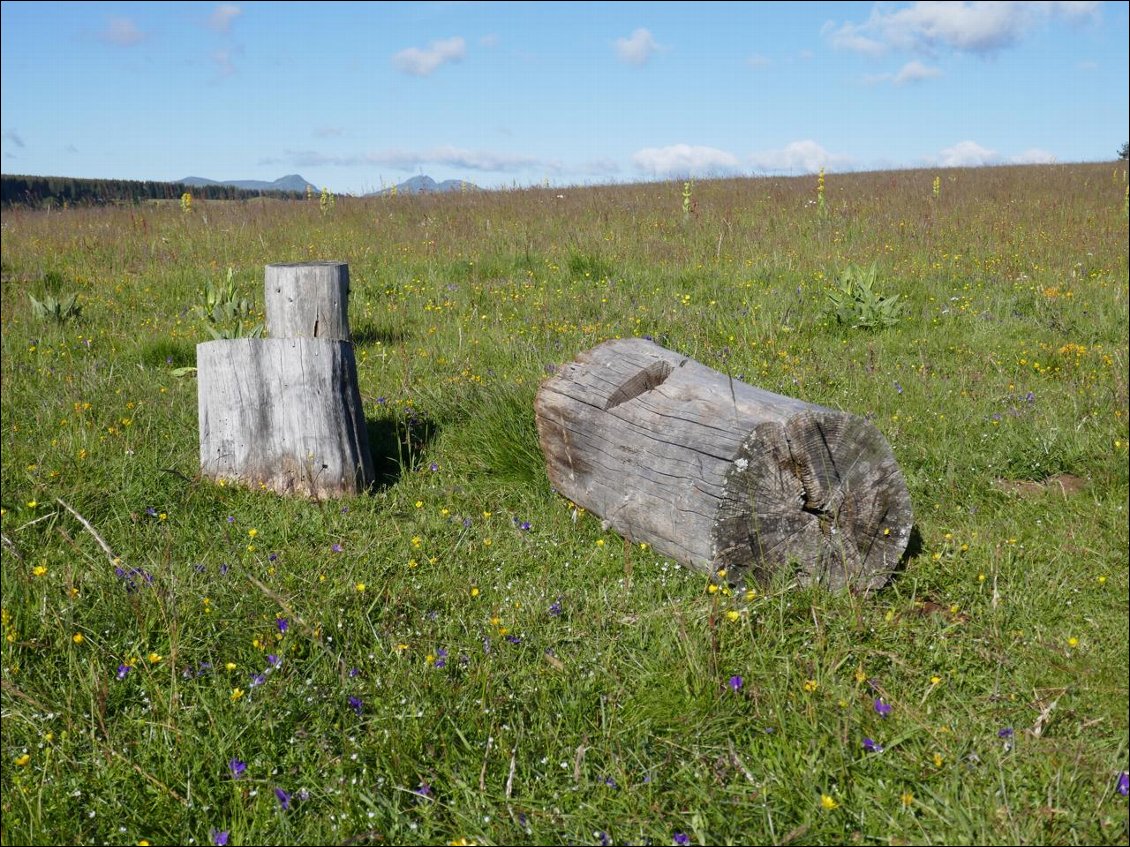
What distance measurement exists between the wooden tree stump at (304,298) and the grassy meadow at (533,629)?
69cm

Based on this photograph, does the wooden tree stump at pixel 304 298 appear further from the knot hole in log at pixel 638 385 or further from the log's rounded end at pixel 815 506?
the log's rounded end at pixel 815 506

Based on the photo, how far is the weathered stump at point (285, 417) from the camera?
4.86 meters

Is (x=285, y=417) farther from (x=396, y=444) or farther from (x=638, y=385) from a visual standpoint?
(x=638, y=385)

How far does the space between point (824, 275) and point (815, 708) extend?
7.32 meters

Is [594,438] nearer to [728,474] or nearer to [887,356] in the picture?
[728,474]

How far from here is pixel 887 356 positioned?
6820mm

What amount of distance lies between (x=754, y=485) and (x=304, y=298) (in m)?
A: 3.74

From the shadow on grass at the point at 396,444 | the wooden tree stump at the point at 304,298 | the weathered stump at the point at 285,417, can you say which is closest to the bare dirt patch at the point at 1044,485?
the shadow on grass at the point at 396,444

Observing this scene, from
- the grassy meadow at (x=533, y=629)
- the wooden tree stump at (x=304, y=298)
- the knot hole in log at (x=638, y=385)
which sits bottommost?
the grassy meadow at (x=533, y=629)

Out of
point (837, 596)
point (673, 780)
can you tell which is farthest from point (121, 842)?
point (837, 596)

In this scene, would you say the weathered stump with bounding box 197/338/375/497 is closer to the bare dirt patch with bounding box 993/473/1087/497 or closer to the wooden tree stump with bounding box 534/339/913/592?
the wooden tree stump with bounding box 534/339/913/592

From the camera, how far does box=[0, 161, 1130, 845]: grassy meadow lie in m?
2.53

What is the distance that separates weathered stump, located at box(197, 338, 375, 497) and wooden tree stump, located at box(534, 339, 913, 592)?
1.65 m

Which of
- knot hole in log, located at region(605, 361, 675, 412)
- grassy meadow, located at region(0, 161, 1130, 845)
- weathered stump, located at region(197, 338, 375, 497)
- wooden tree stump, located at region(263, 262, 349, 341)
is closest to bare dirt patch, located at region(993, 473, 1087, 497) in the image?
grassy meadow, located at region(0, 161, 1130, 845)
